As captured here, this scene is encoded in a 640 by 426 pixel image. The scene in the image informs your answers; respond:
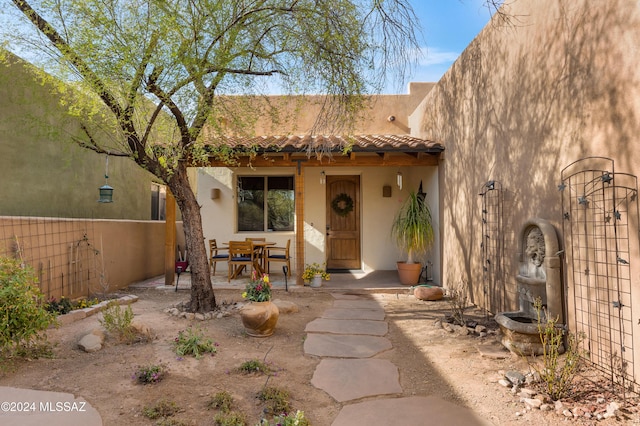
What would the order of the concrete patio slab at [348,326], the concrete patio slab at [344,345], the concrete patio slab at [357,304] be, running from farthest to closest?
the concrete patio slab at [357,304]
the concrete patio slab at [348,326]
the concrete patio slab at [344,345]

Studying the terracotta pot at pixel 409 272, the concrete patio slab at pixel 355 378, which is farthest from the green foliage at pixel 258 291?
the terracotta pot at pixel 409 272

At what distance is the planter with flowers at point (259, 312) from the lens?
4.48 m

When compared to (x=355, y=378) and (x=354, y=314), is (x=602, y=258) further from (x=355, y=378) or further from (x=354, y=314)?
(x=354, y=314)

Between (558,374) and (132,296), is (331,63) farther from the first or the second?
(132,296)

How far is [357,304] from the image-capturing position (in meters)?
6.36

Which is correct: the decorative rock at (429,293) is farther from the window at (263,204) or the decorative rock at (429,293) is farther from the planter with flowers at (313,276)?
the window at (263,204)

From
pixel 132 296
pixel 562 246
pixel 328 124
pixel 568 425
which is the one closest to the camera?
pixel 568 425

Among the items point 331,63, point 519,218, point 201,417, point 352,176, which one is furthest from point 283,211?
point 201,417

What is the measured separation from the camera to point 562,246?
12.8 feet

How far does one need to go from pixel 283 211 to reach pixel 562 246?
6201 millimetres

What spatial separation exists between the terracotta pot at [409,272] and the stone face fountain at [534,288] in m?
3.08

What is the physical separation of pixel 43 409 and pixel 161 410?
0.78 metres

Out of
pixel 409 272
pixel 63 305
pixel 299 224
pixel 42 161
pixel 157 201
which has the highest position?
pixel 42 161

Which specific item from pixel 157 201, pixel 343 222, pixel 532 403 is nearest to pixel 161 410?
pixel 532 403
